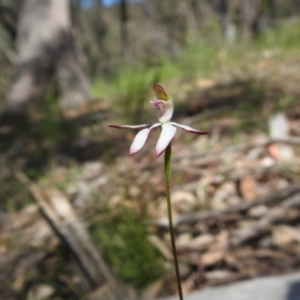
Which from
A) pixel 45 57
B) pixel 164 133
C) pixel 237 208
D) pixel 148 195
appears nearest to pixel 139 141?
pixel 164 133

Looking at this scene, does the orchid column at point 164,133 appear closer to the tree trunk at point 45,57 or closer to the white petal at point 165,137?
the white petal at point 165,137

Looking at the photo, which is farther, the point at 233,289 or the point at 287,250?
the point at 287,250

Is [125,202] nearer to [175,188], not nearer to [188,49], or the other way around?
[175,188]

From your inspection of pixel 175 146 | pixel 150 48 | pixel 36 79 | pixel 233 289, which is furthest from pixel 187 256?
pixel 150 48

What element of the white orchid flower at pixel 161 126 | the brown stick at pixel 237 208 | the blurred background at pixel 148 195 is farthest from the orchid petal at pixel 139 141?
the brown stick at pixel 237 208

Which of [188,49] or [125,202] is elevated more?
[125,202]

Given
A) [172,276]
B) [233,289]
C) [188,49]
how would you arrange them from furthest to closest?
[188,49] < [172,276] < [233,289]
